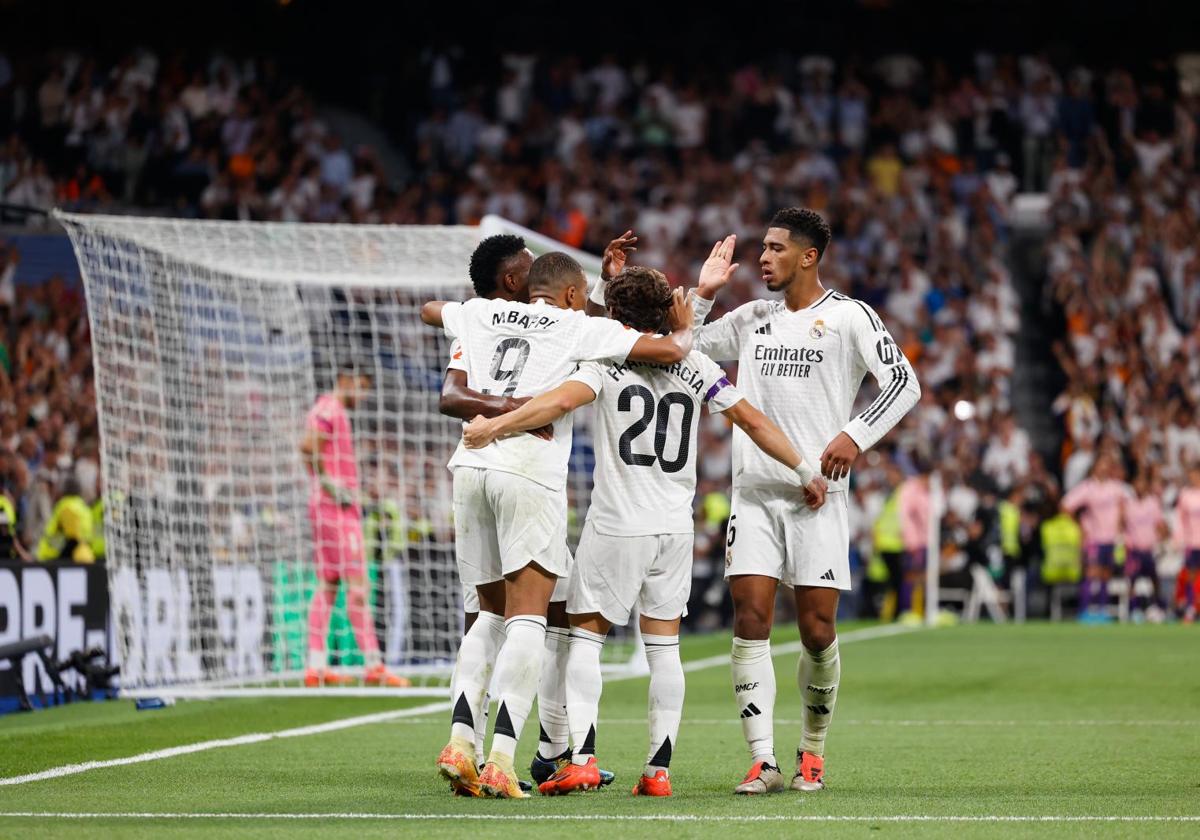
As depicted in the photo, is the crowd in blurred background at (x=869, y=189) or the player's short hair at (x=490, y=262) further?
the crowd in blurred background at (x=869, y=189)

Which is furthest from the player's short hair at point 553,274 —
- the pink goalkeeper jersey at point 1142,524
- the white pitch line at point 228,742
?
the pink goalkeeper jersey at point 1142,524

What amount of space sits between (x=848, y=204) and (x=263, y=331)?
15.6 m

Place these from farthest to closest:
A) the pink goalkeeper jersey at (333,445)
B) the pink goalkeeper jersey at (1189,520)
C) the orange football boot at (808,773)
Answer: the pink goalkeeper jersey at (1189,520), the pink goalkeeper jersey at (333,445), the orange football boot at (808,773)

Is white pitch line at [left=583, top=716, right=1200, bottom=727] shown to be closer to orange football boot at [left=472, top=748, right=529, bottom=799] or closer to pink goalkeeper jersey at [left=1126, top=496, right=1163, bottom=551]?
orange football boot at [left=472, top=748, right=529, bottom=799]

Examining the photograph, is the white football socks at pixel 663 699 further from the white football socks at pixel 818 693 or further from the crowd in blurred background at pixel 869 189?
the crowd in blurred background at pixel 869 189

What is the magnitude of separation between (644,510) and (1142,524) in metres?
17.8

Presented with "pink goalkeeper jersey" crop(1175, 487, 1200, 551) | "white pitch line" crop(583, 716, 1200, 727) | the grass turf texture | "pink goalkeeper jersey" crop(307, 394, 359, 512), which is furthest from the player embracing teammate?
"pink goalkeeper jersey" crop(1175, 487, 1200, 551)

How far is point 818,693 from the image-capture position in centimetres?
740

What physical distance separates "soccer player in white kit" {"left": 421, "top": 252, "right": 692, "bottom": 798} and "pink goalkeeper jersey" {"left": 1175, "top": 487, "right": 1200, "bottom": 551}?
17.9 meters

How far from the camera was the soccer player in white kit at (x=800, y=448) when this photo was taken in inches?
286

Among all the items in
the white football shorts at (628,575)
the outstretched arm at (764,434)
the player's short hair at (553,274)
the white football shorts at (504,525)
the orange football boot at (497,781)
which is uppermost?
the player's short hair at (553,274)

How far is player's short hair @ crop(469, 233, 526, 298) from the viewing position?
743cm

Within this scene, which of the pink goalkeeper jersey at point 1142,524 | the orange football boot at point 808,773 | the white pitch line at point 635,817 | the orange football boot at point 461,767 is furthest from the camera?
the pink goalkeeper jersey at point 1142,524

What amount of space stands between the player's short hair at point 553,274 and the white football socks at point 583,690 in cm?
137
